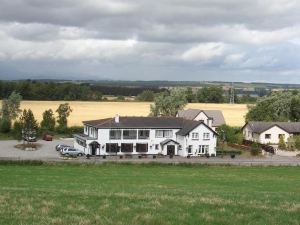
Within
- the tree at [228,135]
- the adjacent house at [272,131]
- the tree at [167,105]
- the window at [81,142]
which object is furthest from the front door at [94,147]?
the tree at [167,105]

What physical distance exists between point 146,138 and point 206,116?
19.0m

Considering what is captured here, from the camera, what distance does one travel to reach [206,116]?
3201 inches

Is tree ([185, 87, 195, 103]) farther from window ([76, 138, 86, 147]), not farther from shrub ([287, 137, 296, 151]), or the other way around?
window ([76, 138, 86, 147])

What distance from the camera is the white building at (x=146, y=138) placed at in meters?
63.4

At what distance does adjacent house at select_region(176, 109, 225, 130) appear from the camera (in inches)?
3174

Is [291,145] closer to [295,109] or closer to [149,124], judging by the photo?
[149,124]

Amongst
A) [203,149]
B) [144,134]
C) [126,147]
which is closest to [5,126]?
[126,147]

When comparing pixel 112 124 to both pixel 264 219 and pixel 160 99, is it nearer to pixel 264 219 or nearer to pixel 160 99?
pixel 160 99

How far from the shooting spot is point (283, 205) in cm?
1500

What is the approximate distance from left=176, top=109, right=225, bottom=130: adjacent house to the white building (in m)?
13.6

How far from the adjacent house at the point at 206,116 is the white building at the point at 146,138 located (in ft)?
44.5

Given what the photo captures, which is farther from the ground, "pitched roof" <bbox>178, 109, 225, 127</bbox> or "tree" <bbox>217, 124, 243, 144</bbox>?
"pitched roof" <bbox>178, 109, 225, 127</bbox>

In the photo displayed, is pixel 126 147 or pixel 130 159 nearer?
pixel 130 159

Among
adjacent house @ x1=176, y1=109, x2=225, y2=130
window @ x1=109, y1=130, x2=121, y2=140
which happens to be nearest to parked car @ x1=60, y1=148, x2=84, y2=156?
window @ x1=109, y1=130, x2=121, y2=140
